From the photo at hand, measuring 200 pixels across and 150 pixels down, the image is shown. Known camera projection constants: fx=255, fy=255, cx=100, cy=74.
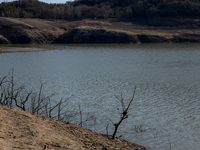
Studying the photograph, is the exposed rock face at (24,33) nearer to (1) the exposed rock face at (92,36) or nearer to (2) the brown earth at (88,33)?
(2) the brown earth at (88,33)

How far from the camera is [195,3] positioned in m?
89.5

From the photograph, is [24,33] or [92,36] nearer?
[24,33]

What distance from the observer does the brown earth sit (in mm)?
65562

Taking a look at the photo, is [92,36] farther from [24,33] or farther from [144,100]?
[144,100]

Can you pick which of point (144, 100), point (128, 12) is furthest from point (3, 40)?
point (144, 100)

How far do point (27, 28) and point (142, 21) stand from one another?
37707mm

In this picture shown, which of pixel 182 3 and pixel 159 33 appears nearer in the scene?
pixel 159 33

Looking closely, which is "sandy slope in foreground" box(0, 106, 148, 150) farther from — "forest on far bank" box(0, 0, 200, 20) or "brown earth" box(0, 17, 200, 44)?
"forest on far bank" box(0, 0, 200, 20)

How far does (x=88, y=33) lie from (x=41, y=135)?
64855 millimetres

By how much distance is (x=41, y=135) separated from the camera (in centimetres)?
695

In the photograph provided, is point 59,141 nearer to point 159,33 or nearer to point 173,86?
point 173,86

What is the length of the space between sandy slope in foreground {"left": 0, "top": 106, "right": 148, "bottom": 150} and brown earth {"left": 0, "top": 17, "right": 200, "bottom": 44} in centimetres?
5879

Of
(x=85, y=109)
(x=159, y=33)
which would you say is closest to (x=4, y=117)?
(x=85, y=109)

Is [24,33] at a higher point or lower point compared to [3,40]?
higher
